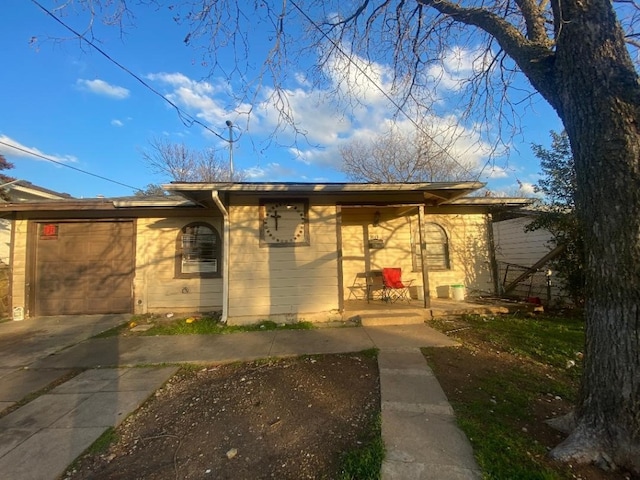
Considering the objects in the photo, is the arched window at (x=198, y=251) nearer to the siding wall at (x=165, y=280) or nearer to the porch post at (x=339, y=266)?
the siding wall at (x=165, y=280)

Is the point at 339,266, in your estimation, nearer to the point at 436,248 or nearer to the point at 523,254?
the point at 436,248

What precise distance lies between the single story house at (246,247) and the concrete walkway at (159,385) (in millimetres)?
1226

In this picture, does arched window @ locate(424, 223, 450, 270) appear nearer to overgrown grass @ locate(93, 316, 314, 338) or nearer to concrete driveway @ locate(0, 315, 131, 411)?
overgrown grass @ locate(93, 316, 314, 338)

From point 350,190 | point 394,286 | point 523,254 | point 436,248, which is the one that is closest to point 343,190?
point 350,190

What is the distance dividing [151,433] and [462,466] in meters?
2.43

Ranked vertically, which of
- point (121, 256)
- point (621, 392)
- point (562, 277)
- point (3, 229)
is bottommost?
point (621, 392)

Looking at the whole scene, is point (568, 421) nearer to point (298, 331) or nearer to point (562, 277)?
point (298, 331)

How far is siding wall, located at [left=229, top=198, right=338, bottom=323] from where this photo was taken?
6.41 m

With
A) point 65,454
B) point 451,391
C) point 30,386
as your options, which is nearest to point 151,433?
point 65,454

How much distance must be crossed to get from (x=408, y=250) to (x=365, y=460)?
6.55m

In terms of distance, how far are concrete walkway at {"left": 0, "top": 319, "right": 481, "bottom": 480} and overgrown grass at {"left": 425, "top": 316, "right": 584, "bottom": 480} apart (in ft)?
0.53

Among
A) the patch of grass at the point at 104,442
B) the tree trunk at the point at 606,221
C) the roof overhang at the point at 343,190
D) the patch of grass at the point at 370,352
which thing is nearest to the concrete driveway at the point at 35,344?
the patch of grass at the point at 104,442

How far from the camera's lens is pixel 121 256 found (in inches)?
306

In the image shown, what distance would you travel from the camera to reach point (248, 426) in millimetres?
2785
